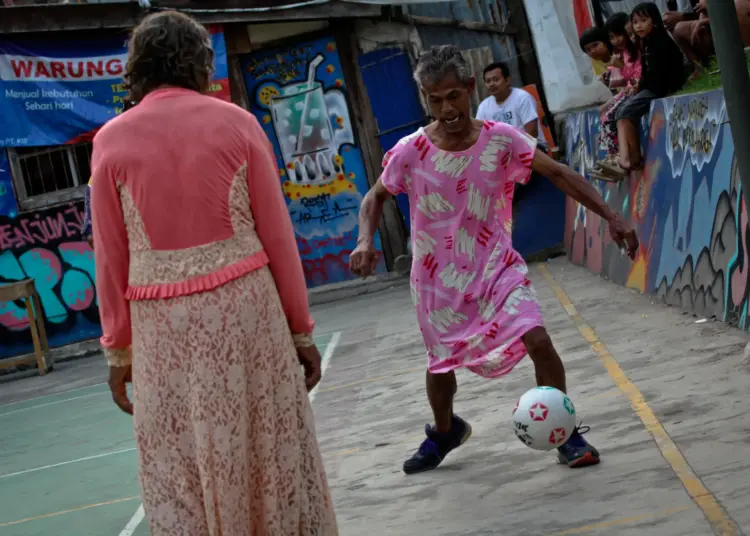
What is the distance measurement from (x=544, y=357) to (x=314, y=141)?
12.3m

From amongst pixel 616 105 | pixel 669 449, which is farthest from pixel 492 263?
pixel 616 105

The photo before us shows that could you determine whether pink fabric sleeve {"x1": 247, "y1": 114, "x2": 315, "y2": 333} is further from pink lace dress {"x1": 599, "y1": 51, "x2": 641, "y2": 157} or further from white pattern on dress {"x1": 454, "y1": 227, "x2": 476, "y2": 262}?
pink lace dress {"x1": 599, "y1": 51, "x2": 641, "y2": 157}

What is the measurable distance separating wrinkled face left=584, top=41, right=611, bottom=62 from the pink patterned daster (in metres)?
6.34

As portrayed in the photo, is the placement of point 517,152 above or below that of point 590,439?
above

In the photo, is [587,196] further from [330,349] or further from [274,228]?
[330,349]

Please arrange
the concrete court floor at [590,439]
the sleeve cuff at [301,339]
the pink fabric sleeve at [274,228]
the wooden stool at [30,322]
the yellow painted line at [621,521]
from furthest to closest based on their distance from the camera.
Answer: the wooden stool at [30,322], the concrete court floor at [590,439], the yellow painted line at [621,521], the sleeve cuff at [301,339], the pink fabric sleeve at [274,228]

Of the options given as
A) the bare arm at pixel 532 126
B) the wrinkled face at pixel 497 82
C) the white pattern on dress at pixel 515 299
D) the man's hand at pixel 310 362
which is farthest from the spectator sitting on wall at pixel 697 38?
the man's hand at pixel 310 362

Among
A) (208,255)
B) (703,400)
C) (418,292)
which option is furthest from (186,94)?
(703,400)

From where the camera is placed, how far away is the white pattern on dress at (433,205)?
18.8 ft

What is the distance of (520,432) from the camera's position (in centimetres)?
541

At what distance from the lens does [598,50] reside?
11.8 meters

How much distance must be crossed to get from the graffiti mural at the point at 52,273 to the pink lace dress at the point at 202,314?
12.4 m

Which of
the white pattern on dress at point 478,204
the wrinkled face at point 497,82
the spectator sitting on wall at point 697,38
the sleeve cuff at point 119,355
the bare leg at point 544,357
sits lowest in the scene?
the bare leg at point 544,357

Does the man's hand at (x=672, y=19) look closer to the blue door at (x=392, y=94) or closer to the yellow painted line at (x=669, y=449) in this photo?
the yellow painted line at (x=669, y=449)
